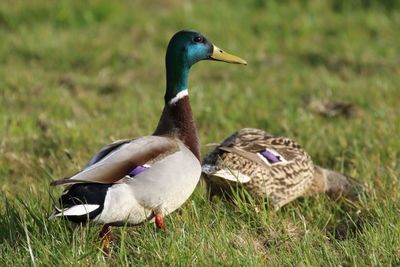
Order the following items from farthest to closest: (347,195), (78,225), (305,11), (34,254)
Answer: (305,11) < (347,195) < (78,225) < (34,254)

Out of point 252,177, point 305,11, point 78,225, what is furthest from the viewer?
point 305,11

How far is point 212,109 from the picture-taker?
24.9 ft

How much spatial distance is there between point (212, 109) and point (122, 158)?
3175 millimetres

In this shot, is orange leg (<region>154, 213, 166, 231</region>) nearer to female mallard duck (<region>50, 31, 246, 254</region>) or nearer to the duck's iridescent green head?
female mallard duck (<region>50, 31, 246, 254</region>)

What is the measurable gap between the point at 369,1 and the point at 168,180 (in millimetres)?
7343

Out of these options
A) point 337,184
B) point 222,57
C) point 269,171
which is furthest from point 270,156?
point 222,57

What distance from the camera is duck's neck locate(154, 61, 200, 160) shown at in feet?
16.3

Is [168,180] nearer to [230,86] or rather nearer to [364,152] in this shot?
[364,152]

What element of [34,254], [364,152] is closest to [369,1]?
[364,152]

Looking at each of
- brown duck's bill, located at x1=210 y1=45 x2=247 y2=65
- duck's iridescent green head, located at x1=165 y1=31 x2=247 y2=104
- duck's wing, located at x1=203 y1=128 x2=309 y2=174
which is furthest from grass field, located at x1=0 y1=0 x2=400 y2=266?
brown duck's bill, located at x1=210 y1=45 x2=247 y2=65

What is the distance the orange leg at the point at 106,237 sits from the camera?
4414 mm

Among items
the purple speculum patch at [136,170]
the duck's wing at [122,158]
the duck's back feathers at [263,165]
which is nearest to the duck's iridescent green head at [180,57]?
the duck's wing at [122,158]

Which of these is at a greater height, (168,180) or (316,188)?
(168,180)

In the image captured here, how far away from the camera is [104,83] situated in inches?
344
